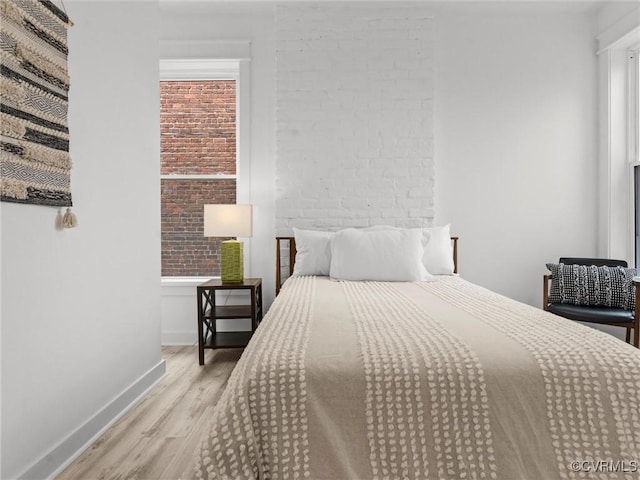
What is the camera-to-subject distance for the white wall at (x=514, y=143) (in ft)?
12.4

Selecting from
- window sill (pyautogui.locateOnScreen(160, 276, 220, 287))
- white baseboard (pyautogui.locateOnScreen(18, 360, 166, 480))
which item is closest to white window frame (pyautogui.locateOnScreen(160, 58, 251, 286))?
window sill (pyautogui.locateOnScreen(160, 276, 220, 287))

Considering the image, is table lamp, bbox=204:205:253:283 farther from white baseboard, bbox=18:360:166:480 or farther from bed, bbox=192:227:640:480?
bed, bbox=192:227:640:480

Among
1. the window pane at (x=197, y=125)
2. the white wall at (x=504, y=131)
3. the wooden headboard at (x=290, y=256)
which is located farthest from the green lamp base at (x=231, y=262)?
the window pane at (x=197, y=125)

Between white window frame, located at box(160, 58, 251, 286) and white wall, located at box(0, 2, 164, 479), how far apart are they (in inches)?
39.8

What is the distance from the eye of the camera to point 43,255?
1710 mm

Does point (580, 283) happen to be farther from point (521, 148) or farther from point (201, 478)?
point (201, 478)

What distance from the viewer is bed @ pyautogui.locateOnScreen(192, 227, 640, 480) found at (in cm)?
113

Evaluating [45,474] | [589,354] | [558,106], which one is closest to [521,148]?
[558,106]

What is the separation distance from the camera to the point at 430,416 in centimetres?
117

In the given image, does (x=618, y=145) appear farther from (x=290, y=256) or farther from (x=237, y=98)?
(x=237, y=98)

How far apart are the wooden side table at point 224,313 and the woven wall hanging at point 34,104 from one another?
1587 mm

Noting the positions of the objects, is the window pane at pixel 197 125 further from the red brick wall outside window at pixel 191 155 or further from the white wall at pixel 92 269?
the white wall at pixel 92 269

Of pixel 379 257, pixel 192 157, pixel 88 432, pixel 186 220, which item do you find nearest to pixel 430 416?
pixel 88 432

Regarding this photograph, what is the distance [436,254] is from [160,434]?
2111 mm
